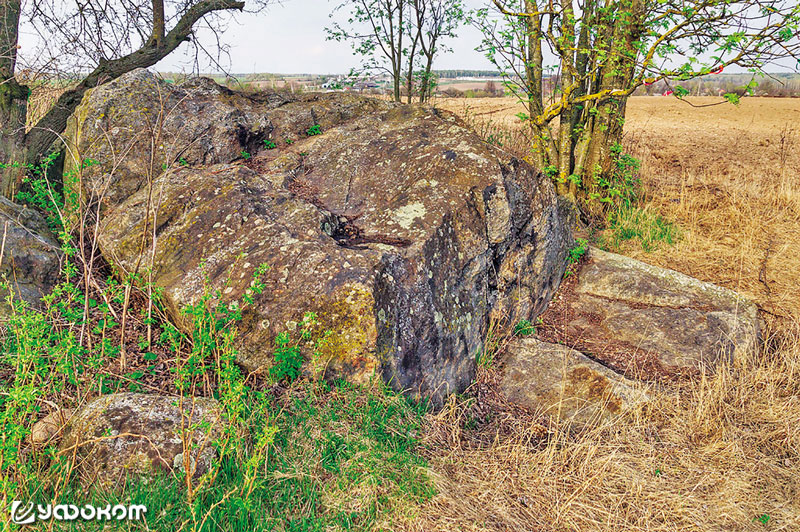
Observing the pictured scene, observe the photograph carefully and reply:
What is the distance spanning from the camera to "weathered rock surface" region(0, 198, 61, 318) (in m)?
3.67

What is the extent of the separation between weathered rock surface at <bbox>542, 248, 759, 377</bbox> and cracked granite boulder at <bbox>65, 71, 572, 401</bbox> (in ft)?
1.14

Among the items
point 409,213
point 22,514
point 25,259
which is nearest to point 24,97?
point 25,259

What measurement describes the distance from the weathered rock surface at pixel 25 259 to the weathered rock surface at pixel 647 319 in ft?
13.4

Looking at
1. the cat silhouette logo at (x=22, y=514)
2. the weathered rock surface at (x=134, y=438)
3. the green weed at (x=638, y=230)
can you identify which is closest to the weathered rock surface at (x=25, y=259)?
the weathered rock surface at (x=134, y=438)

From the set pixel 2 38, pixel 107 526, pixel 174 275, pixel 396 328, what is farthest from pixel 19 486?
pixel 2 38

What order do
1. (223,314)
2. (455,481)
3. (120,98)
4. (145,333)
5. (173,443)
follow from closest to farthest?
1. (173,443)
2. (455,481)
3. (223,314)
4. (145,333)
5. (120,98)

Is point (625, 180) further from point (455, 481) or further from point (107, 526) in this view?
point (107, 526)

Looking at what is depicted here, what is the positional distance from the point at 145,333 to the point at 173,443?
4.25 ft

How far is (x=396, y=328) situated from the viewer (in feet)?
10.8

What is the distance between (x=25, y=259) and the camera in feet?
12.5

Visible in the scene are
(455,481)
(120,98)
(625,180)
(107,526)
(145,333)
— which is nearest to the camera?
(107,526)

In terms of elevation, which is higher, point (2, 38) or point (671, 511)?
point (2, 38)

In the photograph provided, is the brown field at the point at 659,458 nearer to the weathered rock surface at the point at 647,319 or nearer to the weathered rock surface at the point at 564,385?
the weathered rock surface at the point at 564,385

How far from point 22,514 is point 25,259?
230cm
